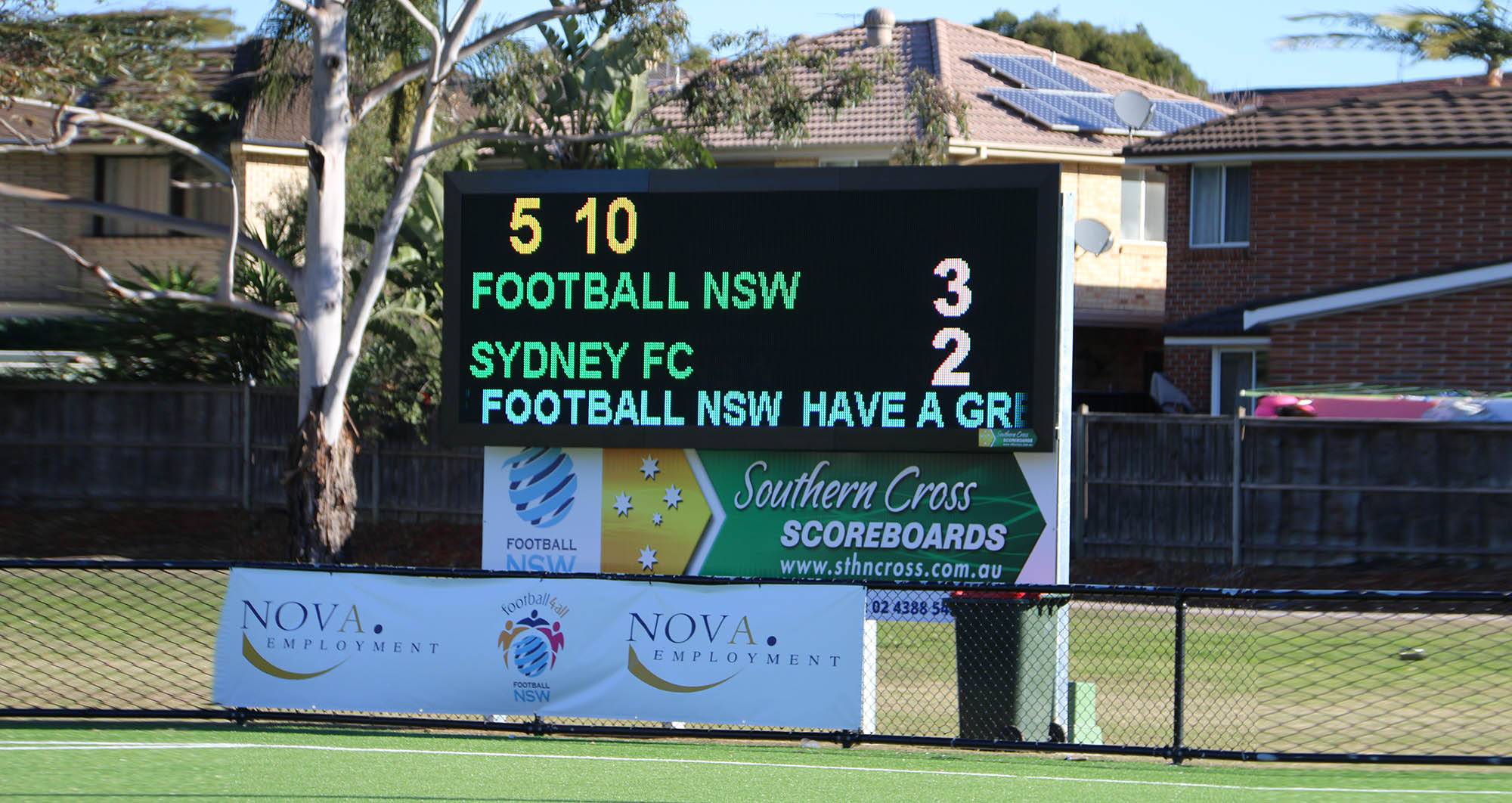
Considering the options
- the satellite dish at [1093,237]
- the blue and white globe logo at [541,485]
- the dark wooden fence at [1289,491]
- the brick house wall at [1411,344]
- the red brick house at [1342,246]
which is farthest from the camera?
the satellite dish at [1093,237]

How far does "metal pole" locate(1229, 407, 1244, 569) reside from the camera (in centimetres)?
2056

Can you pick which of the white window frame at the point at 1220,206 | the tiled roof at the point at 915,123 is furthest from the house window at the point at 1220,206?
the tiled roof at the point at 915,123

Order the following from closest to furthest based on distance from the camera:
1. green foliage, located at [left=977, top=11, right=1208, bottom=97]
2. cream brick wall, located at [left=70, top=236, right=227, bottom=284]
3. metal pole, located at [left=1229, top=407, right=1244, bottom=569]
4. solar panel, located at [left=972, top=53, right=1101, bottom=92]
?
metal pole, located at [left=1229, top=407, right=1244, bottom=569], cream brick wall, located at [left=70, top=236, right=227, bottom=284], solar panel, located at [left=972, top=53, right=1101, bottom=92], green foliage, located at [left=977, top=11, right=1208, bottom=97]

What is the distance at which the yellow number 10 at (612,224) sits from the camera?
463 inches

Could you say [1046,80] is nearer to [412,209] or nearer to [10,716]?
[412,209]

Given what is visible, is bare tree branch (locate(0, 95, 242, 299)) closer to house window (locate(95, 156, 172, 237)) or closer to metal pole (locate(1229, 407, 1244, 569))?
metal pole (locate(1229, 407, 1244, 569))

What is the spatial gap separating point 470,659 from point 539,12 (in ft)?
36.2

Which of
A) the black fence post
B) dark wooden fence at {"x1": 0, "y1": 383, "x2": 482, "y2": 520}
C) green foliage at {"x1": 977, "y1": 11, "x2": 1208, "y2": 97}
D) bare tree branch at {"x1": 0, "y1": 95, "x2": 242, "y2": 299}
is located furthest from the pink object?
green foliage at {"x1": 977, "y1": 11, "x2": 1208, "y2": 97}

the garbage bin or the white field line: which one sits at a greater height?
the garbage bin

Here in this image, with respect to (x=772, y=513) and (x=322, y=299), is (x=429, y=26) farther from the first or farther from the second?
(x=772, y=513)

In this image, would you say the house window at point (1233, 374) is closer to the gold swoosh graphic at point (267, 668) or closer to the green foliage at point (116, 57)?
the green foliage at point (116, 57)

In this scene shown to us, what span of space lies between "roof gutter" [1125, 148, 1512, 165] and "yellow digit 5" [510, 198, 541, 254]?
1719cm

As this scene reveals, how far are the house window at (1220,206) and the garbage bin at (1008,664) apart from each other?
17.7 meters

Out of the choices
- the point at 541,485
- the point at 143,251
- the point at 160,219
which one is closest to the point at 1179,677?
the point at 541,485
